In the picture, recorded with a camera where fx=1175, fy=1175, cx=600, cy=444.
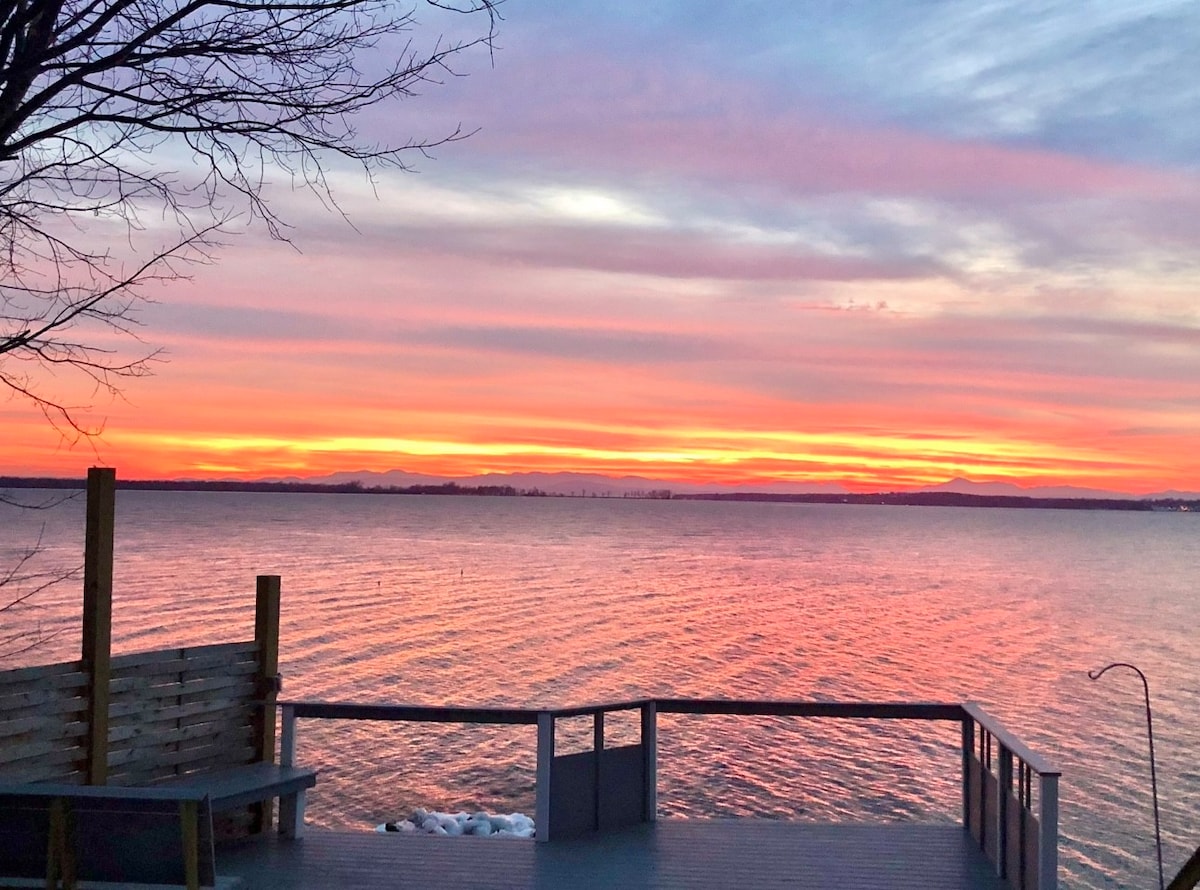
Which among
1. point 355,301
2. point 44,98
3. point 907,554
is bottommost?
point 907,554

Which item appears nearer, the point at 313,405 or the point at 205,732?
the point at 205,732

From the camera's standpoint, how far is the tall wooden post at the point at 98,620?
619cm

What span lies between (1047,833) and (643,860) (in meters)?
2.24

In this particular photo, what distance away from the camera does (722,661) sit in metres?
31.5


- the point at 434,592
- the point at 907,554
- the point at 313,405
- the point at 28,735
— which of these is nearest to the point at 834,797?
the point at 28,735

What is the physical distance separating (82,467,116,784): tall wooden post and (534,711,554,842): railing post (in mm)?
2405

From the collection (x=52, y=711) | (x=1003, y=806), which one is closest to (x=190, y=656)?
(x=52, y=711)

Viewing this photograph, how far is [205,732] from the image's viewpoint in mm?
7004

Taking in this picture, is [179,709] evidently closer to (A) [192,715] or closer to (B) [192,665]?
(A) [192,715]

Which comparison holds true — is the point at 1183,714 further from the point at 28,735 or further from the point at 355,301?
the point at 28,735

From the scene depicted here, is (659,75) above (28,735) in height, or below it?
above

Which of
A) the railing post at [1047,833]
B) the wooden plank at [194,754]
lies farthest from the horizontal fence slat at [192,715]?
the railing post at [1047,833]

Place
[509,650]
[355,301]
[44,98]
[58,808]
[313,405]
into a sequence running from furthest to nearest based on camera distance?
[313,405] → [509,650] → [355,301] → [58,808] → [44,98]

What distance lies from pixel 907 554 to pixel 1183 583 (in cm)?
2735
